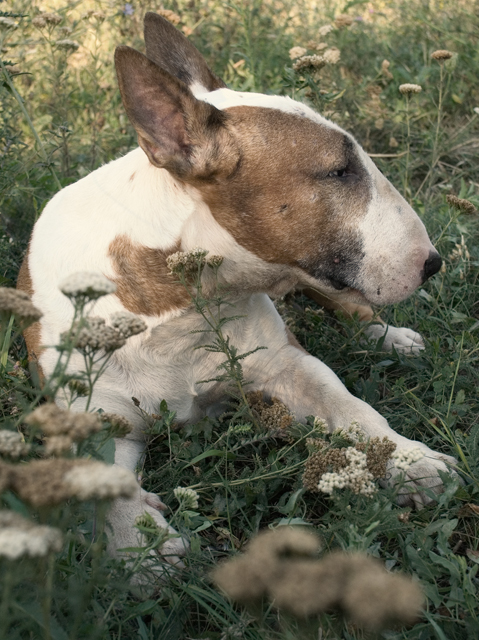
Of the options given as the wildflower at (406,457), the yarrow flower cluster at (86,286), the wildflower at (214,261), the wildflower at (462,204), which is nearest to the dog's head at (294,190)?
the wildflower at (214,261)

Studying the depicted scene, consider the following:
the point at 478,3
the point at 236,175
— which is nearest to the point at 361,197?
the point at 236,175

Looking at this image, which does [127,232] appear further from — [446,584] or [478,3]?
[478,3]

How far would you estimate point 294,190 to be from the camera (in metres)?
2.39

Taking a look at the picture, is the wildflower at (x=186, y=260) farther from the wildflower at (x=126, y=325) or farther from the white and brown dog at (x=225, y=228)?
the wildflower at (x=126, y=325)

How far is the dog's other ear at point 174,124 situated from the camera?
2.23 metres

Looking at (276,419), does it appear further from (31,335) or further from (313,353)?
(31,335)

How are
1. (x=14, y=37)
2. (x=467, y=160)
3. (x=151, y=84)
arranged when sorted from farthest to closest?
1. (x=14, y=37)
2. (x=467, y=160)
3. (x=151, y=84)

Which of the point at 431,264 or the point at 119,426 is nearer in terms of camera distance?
the point at 119,426

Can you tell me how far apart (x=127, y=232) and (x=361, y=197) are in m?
0.82

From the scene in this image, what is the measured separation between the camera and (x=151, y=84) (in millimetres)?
2246

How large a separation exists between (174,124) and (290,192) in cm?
45

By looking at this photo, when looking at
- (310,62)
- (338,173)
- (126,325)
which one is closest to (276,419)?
(338,173)

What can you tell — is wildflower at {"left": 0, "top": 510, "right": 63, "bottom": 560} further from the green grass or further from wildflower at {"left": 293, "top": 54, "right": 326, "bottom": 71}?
wildflower at {"left": 293, "top": 54, "right": 326, "bottom": 71}

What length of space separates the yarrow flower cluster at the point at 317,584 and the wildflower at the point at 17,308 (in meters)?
0.66
